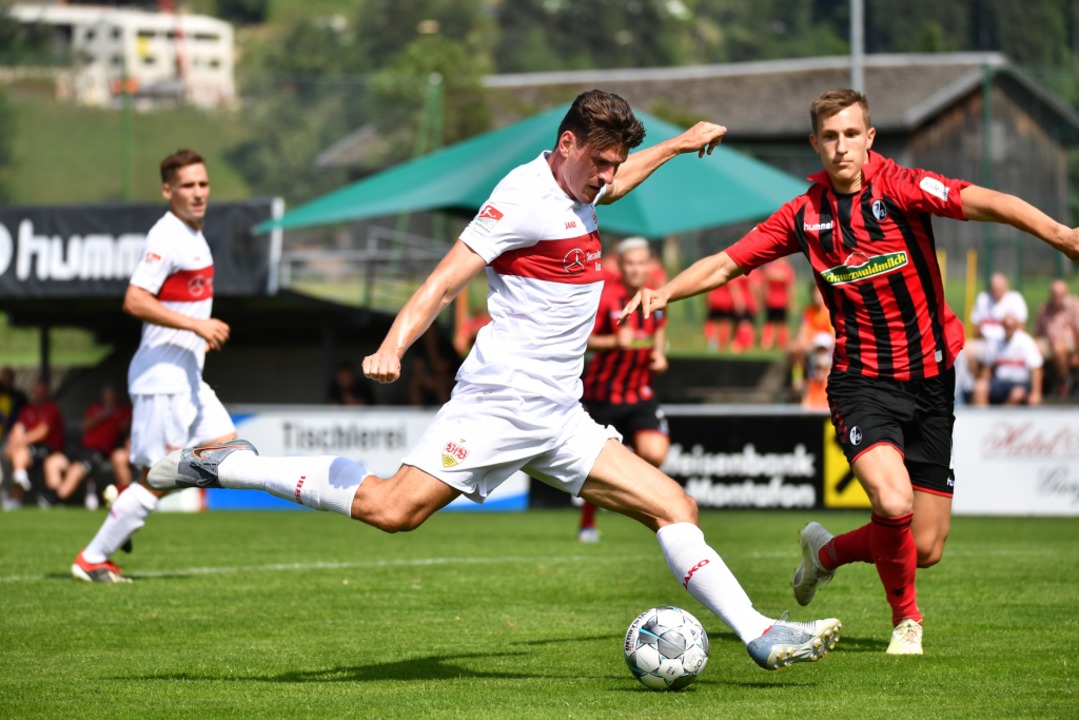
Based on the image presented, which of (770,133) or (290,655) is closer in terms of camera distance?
(290,655)

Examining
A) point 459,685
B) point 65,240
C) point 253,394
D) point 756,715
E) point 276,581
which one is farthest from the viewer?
point 253,394

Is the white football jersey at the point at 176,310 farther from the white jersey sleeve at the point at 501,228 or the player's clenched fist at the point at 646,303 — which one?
the white jersey sleeve at the point at 501,228

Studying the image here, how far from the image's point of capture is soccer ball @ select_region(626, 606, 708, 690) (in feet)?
18.9

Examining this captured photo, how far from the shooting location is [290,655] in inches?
260

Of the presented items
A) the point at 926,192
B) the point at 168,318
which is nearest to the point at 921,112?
the point at 168,318

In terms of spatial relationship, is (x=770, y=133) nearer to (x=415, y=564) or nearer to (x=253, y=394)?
(x=253, y=394)

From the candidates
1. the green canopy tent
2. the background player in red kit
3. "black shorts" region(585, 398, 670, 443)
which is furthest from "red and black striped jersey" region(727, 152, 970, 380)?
the green canopy tent

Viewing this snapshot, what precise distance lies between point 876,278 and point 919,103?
122ft

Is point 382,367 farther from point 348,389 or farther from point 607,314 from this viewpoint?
point 348,389

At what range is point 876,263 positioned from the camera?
21.8ft

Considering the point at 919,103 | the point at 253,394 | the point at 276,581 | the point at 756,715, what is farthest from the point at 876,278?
the point at 919,103

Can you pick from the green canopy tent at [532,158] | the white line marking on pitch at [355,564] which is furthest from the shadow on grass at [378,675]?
the green canopy tent at [532,158]

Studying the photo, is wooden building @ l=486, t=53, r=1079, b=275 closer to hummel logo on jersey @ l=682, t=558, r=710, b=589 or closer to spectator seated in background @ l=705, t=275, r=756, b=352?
spectator seated in background @ l=705, t=275, r=756, b=352

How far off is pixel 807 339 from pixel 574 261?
53.3ft
